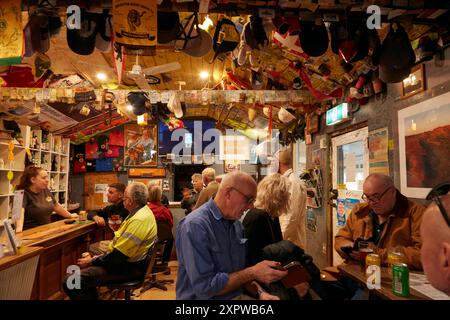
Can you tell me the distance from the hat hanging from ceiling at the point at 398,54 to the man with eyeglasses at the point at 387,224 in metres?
0.85

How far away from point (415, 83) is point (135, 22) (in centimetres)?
238

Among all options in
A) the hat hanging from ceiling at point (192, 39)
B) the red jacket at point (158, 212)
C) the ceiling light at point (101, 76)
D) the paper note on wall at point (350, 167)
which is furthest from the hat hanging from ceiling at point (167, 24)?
the ceiling light at point (101, 76)

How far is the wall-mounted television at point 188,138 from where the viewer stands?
937 cm

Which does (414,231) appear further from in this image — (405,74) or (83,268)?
(83,268)

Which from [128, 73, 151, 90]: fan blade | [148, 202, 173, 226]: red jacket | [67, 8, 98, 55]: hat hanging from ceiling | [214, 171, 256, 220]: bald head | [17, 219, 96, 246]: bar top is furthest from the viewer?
[148, 202, 173, 226]: red jacket

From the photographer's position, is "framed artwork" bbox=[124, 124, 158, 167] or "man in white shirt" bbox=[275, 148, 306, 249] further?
"framed artwork" bbox=[124, 124, 158, 167]

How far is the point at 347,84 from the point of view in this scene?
3.82 m

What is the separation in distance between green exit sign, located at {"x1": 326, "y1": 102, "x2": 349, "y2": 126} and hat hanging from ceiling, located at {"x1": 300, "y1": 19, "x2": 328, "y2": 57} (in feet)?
6.01

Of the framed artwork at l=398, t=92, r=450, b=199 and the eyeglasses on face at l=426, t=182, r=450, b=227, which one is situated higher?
the framed artwork at l=398, t=92, r=450, b=199

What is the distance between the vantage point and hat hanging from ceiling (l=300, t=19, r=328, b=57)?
230 centimetres

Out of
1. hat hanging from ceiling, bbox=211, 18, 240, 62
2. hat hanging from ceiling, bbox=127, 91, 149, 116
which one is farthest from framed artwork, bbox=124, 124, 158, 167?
hat hanging from ceiling, bbox=211, 18, 240, 62

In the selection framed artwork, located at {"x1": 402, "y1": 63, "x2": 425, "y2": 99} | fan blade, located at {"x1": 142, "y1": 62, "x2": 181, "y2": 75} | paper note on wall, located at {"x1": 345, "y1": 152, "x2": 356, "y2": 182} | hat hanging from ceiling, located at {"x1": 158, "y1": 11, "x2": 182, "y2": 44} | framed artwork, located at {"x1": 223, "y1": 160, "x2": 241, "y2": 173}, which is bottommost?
paper note on wall, located at {"x1": 345, "y1": 152, "x2": 356, "y2": 182}

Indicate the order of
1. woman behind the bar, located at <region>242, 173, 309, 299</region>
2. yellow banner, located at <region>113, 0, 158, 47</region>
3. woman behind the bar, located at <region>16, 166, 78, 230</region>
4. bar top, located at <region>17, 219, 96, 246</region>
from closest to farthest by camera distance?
1. woman behind the bar, located at <region>242, 173, 309, 299</region>
2. yellow banner, located at <region>113, 0, 158, 47</region>
3. bar top, located at <region>17, 219, 96, 246</region>
4. woman behind the bar, located at <region>16, 166, 78, 230</region>

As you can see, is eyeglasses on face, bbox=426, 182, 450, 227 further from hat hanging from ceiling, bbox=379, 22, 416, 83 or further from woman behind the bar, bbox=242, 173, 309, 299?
hat hanging from ceiling, bbox=379, 22, 416, 83
